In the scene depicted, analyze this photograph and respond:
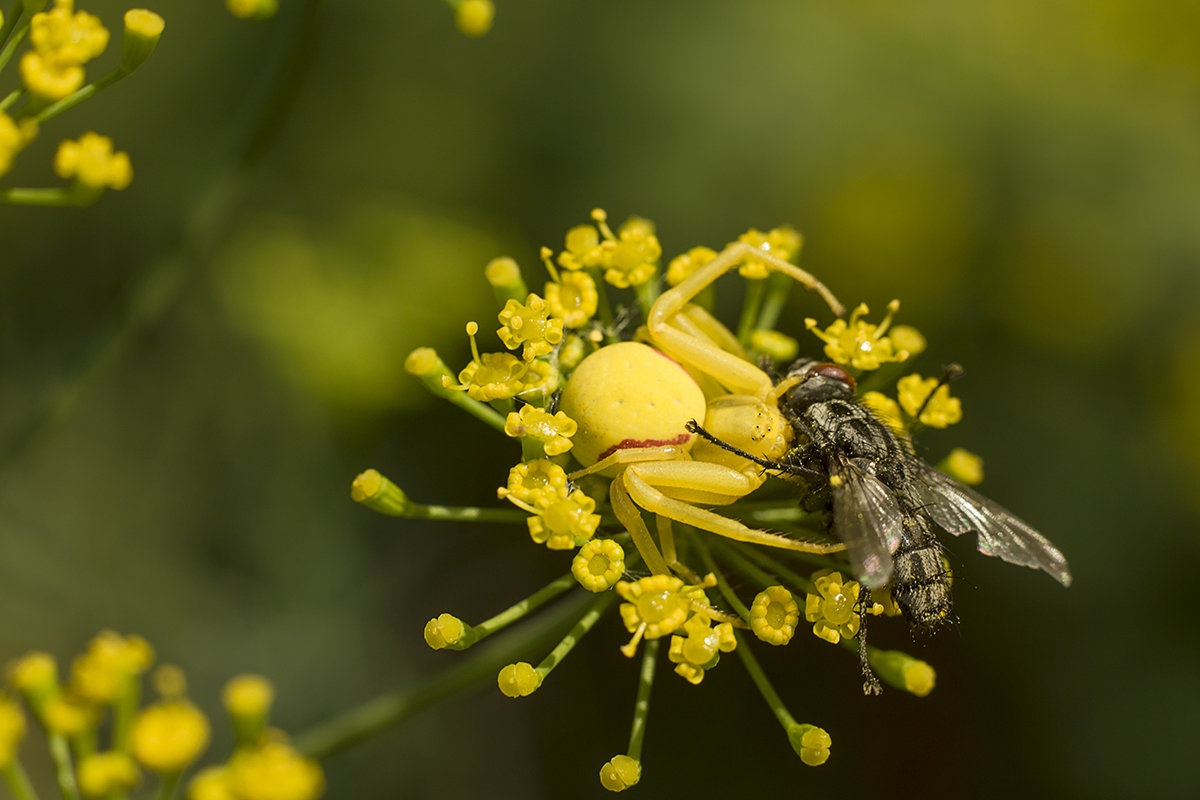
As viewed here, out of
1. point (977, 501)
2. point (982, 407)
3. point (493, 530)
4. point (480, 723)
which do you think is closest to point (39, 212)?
point (493, 530)

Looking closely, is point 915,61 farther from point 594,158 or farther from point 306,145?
point 306,145

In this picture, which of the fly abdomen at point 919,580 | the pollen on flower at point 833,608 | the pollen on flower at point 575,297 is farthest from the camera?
the pollen on flower at point 575,297

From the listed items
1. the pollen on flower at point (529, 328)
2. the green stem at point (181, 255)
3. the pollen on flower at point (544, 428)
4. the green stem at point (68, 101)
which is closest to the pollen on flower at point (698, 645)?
the pollen on flower at point (544, 428)

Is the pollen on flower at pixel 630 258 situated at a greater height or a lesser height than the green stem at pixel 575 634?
greater

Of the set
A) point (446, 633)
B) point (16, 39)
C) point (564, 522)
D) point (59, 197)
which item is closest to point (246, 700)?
point (446, 633)

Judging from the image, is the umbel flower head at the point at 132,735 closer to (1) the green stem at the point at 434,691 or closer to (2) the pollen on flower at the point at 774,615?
(1) the green stem at the point at 434,691

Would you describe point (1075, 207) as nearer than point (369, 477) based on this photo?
No

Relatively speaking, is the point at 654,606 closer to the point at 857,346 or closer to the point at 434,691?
the point at 434,691
